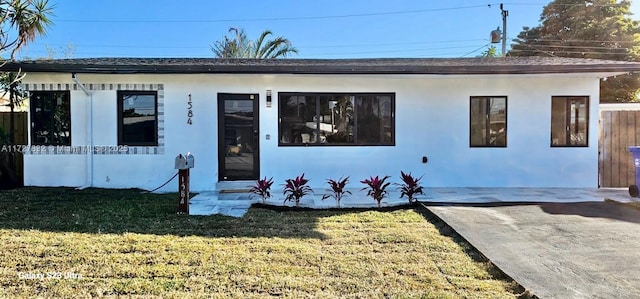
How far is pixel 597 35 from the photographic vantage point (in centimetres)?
1845

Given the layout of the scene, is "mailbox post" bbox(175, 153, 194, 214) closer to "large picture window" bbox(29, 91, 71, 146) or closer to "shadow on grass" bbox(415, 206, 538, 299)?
"shadow on grass" bbox(415, 206, 538, 299)

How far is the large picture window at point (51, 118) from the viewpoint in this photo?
792 centimetres

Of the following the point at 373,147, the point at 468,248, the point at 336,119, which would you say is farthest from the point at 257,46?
the point at 468,248

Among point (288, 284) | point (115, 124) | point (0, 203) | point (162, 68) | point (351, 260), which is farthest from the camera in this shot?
point (115, 124)

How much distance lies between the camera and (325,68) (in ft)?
24.2

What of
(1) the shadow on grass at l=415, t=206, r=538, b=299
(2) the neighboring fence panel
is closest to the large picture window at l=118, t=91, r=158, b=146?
(1) the shadow on grass at l=415, t=206, r=538, b=299

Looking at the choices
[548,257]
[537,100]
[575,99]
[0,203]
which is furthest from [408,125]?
[0,203]

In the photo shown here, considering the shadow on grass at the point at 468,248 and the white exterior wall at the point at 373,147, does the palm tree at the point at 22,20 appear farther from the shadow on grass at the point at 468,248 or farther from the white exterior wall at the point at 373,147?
the shadow on grass at the point at 468,248

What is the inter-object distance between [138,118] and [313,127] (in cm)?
362

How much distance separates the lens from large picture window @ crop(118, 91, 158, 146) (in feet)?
26.0

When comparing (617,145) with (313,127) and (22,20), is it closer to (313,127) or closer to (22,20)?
(313,127)

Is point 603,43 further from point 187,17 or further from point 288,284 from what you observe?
point 288,284

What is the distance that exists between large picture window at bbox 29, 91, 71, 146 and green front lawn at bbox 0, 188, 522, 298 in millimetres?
2731

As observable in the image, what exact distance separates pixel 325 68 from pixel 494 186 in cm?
441
